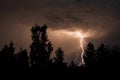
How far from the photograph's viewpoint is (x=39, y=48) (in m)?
74.8

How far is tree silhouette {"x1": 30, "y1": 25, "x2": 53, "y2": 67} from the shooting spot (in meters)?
72.2

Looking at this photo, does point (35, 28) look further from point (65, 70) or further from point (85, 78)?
point (85, 78)

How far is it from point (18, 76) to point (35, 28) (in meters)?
38.2

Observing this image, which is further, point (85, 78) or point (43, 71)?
point (43, 71)

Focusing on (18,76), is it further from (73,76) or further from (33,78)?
(73,76)

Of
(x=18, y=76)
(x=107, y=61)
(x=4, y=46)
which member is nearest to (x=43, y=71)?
(x=18, y=76)

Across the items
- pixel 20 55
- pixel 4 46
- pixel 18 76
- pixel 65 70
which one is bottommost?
pixel 18 76

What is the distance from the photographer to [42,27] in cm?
8106

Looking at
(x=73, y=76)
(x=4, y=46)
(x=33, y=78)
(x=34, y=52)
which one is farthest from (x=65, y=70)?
(x=4, y=46)

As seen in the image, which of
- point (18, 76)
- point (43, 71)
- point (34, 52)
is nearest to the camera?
point (18, 76)

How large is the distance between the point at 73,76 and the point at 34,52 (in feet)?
87.6

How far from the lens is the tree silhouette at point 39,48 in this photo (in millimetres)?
72250

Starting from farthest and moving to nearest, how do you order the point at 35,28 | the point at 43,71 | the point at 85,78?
the point at 35,28 → the point at 43,71 → the point at 85,78

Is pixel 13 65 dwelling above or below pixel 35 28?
below
